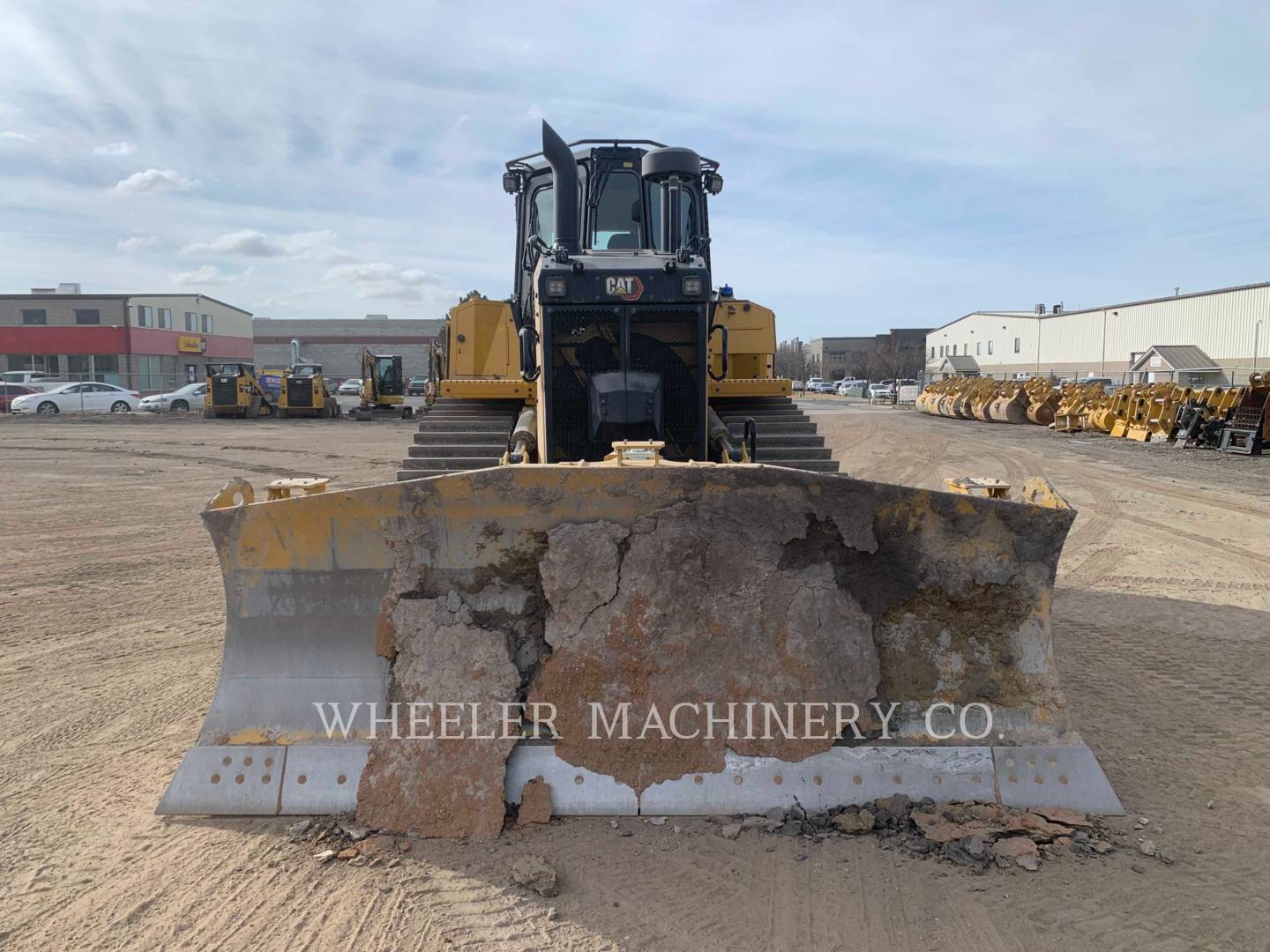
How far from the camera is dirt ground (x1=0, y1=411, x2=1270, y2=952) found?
106 inches

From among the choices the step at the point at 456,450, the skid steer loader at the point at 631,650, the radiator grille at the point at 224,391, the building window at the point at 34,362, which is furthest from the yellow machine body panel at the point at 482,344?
the building window at the point at 34,362

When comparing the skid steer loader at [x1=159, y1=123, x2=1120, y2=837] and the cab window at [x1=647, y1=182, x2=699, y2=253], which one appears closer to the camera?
the skid steer loader at [x1=159, y1=123, x2=1120, y2=837]

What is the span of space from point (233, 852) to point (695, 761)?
168 centimetres

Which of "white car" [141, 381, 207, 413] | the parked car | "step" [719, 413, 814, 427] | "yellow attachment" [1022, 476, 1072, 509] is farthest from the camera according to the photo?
"white car" [141, 381, 207, 413]

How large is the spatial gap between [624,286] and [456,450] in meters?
1.80

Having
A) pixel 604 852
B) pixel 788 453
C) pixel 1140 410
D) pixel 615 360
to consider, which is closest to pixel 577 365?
pixel 615 360

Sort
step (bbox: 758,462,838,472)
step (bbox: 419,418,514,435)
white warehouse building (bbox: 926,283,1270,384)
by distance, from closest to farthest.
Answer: step (bbox: 758,462,838,472) → step (bbox: 419,418,514,435) → white warehouse building (bbox: 926,283,1270,384)

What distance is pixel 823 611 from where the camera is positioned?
349 cm

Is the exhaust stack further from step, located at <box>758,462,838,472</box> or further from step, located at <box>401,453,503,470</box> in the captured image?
step, located at <box>758,462,838,472</box>

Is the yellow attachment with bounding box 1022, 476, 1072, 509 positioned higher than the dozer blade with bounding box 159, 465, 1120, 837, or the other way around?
the yellow attachment with bounding box 1022, 476, 1072, 509

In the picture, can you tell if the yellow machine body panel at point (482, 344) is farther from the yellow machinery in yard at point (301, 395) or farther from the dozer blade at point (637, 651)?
the yellow machinery in yard at point (301, 395)

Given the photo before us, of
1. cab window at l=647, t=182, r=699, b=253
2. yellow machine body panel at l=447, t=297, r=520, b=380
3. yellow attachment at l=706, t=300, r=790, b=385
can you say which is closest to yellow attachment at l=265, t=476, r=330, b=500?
yellow machine body panel at l=447, t=297, r=520, b=380

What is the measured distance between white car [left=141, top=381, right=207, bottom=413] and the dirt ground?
100ft

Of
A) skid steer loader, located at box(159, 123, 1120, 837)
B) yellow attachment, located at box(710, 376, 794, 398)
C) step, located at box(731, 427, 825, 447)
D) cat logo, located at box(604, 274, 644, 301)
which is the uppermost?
cat logo, located at box(604, 274, 644, 301)
